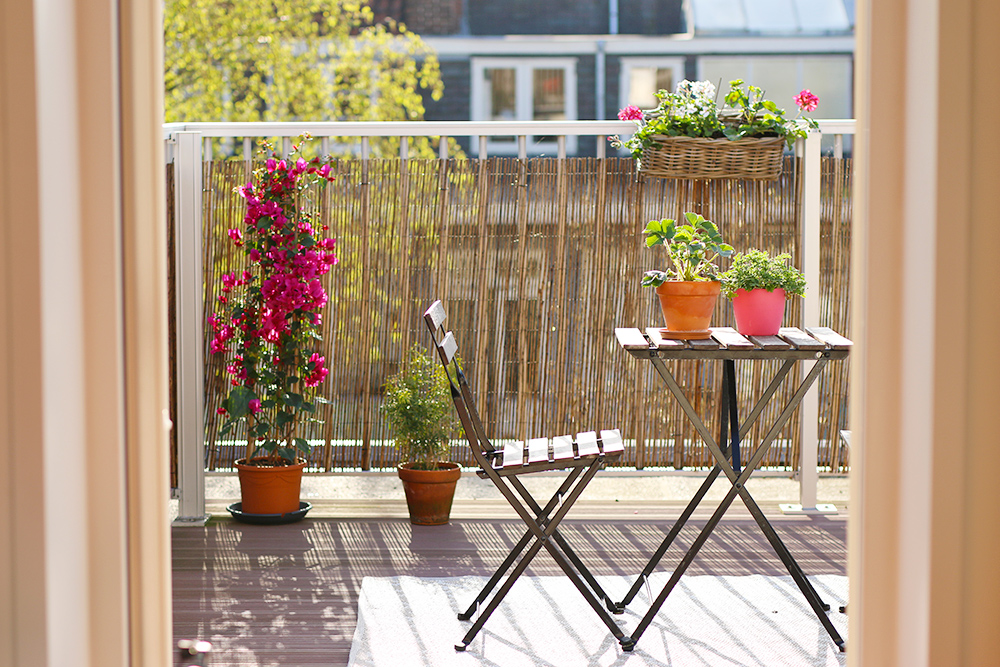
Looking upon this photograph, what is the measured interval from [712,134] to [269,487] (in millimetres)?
2411

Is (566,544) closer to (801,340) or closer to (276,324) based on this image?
(801,340)

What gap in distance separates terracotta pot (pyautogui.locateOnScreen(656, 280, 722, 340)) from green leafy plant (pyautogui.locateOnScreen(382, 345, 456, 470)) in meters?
1.45

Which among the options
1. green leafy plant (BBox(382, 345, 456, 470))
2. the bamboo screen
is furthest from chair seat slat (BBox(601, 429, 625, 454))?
the bamboo screen

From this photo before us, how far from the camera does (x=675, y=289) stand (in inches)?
124

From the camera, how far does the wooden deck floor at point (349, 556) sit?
3074 millimetres

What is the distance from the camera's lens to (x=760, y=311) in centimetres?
317

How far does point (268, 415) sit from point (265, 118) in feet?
21.3

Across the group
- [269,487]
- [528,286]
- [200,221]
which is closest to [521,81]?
[528,286]

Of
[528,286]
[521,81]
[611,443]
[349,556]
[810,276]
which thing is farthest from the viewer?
[521,81]

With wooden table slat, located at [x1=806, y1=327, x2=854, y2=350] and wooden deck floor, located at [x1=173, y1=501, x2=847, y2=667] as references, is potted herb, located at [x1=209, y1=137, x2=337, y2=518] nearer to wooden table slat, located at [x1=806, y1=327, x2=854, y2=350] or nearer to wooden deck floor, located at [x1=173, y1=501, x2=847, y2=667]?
wooden deck floor, located at [x1=173, y1=501, x2=847, y2=667]

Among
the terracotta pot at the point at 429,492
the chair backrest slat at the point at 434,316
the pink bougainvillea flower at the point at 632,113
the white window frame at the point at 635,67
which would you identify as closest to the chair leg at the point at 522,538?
the chair backrest slat at the point at 434,316

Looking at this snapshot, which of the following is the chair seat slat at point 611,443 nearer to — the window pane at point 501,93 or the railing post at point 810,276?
the railing post at point 810,276

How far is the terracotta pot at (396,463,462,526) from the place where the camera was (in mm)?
4320
